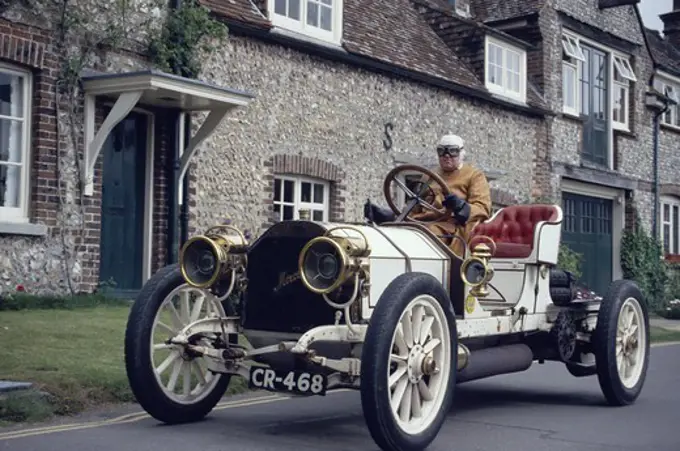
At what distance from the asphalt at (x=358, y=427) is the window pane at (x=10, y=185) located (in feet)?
16.2

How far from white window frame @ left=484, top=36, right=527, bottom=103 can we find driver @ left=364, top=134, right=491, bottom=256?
12.3 meters

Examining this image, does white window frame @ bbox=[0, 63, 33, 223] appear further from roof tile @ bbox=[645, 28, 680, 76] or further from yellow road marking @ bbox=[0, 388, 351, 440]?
roof tile @ bbox=[645, 28, 680, 76]

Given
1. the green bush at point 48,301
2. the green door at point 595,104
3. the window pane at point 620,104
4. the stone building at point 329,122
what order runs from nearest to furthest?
the green bush at point 48,301 < the stone building at point 329,122 < the green door at point 595,104 < the window pane at point 620,104

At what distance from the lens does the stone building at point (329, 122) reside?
39.8ft

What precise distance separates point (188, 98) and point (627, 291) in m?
6.62

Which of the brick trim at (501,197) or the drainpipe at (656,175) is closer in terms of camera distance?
the brick trim at (501,197)

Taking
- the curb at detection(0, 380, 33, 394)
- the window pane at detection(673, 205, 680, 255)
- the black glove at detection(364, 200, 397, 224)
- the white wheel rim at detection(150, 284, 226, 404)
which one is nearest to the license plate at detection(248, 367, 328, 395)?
the white wheel rim at detection(150, 284, 226, 404)

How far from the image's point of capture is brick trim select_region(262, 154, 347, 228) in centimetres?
1488

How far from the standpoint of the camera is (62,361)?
8.30 m

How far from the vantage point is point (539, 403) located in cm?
832

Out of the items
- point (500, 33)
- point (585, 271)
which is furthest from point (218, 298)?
point (585, 271)

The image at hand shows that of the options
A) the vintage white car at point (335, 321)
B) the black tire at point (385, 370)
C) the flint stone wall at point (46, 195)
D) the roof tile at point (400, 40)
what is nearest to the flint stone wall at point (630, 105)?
the roof tile at point (400, 40)

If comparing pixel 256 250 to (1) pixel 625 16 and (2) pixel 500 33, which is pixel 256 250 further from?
(1) pixel 625 16

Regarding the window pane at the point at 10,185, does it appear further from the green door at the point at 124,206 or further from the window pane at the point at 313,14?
the window pane at the point at 313,14
